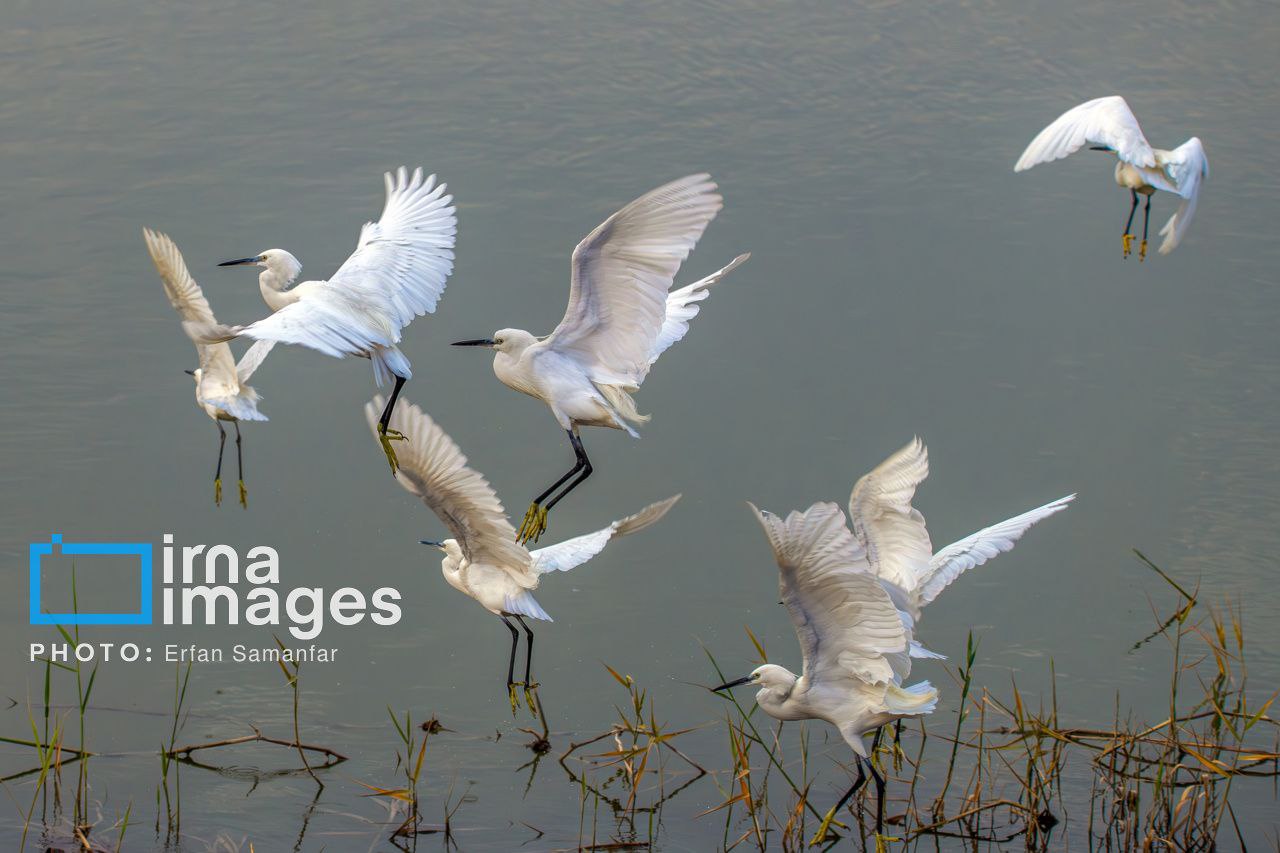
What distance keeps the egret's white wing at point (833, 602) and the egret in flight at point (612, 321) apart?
103 centimetres

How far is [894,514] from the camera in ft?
17.4

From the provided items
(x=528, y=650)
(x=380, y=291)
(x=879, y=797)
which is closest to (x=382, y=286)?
(x=380, y=291)

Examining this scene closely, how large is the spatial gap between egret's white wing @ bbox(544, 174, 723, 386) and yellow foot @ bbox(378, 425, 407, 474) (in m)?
0.58

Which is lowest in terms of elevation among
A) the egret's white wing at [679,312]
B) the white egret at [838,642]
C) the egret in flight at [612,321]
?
the white egret at [838,642]

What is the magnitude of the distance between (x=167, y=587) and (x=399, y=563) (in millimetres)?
855

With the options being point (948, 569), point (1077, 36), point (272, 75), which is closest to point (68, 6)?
point (272, 75)

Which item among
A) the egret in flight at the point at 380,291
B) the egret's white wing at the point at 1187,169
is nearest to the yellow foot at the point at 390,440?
the egret in flight at the point at 380,291

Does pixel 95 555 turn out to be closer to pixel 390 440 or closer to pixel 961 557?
pixel 390 440

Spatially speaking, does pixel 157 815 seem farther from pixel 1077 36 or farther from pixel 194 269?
pixel 1077 36

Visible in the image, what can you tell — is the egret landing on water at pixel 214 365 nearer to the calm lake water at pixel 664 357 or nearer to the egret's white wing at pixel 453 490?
the calm lake water at pixel 664 357

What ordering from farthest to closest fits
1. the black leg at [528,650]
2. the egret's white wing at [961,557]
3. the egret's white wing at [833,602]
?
the black leg at [528,650], the egret's white wing at [961,557], the egret's white wing at [833,602]

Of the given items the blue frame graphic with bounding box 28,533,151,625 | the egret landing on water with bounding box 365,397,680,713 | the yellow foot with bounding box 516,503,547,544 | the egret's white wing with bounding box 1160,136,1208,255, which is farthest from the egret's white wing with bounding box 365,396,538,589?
the egret's white wing with bounding box 1160,136,1208,255

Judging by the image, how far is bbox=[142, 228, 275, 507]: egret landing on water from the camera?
627cm

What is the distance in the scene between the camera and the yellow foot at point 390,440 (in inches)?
197
